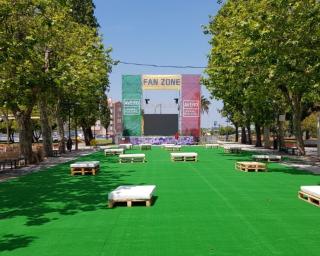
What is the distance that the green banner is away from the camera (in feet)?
222

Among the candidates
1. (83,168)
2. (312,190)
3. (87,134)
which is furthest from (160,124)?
(312,190)

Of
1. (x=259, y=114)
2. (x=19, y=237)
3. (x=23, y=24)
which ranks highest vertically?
(x=23, y=24)

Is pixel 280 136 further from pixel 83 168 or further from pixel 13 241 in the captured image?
pixel 13 241

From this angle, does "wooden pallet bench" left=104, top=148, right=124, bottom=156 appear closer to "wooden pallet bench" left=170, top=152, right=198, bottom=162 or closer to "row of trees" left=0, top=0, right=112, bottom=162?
"row of trees" left=0, top=0, right=112, bottom=162

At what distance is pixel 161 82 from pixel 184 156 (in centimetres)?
3721

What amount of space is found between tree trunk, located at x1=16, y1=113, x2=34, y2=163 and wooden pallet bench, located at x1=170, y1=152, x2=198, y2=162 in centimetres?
891

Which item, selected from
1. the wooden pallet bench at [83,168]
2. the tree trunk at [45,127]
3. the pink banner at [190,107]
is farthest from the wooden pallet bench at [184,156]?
the pink banner at [190,107]

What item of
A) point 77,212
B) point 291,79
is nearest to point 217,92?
point 291,79

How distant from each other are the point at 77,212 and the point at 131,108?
181 ft

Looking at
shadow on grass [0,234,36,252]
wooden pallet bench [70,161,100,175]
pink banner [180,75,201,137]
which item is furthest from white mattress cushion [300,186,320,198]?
pink banner [180,75,201,137]

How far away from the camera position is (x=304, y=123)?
243 ft

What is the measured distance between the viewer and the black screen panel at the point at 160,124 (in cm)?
7125

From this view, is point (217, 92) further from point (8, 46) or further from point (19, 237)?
point (19, 237)

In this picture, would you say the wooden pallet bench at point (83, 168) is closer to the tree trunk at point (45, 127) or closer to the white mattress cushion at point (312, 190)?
the white mattress cushion at point (312, 190)
